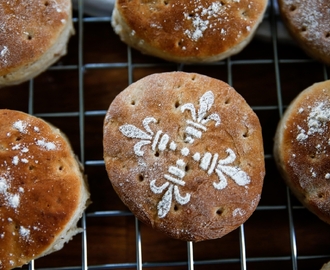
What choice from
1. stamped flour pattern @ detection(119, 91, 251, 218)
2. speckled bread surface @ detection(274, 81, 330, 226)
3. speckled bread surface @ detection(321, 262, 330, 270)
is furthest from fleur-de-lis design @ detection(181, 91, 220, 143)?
speckled bread surface @ detection(321, 262, 330, 270)

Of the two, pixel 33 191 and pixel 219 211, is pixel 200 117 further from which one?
pixel 33 191

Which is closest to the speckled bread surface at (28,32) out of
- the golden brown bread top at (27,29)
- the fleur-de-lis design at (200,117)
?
the golden brown bread top at (27,29)

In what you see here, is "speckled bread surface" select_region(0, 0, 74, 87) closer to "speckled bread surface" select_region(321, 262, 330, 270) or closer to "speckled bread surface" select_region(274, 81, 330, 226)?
"speckled bread surface" select_region(274, 81, 330, 226)

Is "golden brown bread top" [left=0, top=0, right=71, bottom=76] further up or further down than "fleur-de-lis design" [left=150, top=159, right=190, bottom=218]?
further up

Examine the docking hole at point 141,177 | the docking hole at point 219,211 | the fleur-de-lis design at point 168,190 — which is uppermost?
the docking hole at point 141,177

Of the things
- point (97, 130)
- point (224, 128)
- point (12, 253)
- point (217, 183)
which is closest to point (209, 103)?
point (224, 128)

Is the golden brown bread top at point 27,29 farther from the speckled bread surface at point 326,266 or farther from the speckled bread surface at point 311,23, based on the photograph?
the speckled bread surface at point 326,266
